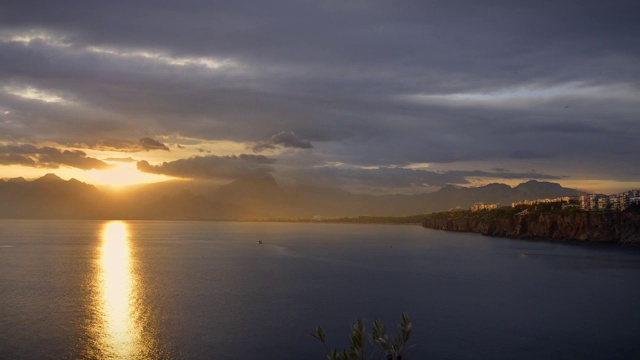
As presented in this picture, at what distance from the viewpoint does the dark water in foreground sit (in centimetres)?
4678

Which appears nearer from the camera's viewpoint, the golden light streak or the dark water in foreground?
the golden light streak

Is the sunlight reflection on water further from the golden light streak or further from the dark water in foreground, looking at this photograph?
the dark water in foreground

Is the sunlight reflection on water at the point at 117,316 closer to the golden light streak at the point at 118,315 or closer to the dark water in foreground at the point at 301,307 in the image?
the golden light streak at the point at 118,315

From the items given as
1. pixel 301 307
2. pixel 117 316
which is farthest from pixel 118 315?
pixel 301 307

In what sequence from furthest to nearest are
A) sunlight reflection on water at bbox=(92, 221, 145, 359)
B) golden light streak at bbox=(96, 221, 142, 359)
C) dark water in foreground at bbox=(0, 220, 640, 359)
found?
dark water in foreground at bbox=(0, 220, 640, 359)
golden light streak at bbox=(96, 221, 142, 359)
sunlight reflection on water at bbox=(92, 221, 145, 359)

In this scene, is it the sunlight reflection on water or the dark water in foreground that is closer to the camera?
the sunlight reflection on water

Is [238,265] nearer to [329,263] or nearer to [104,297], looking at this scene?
[329,263]

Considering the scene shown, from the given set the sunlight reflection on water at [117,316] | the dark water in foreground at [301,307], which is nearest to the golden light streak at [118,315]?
the sunlight reflection on water at [117,316]

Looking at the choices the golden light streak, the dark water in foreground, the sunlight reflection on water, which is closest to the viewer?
the sunlight reflection on water

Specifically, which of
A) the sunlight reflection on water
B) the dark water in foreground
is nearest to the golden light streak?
the sunlight reflection on water

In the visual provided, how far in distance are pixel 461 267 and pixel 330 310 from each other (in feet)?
179

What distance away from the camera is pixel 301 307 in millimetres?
64000

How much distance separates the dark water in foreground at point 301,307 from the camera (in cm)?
4678

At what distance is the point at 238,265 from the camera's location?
11131 cm
